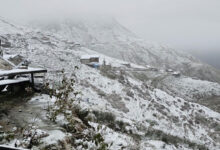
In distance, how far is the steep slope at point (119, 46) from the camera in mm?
134188

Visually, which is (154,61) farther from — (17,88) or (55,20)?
(17,88)

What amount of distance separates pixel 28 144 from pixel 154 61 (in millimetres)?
149725

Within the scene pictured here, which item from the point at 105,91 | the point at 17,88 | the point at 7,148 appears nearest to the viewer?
the point at 7,148

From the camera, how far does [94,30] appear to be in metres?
180

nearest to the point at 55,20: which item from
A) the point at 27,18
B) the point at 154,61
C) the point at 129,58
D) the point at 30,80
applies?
the point at 27,18

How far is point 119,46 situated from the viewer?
15512 centimetres

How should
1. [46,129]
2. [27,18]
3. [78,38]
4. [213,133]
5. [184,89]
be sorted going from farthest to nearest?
1. [27,18]
2. [78,38]
3. [184,89]
4. [213,133]
5. [46,129]

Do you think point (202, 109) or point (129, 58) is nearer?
point (202, 109)

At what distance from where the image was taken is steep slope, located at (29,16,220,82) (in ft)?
440

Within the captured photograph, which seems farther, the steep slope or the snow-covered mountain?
the steep slope

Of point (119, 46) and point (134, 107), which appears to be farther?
point (119, 46)

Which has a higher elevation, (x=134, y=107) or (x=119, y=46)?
(x=134, y=107)

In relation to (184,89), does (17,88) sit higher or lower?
higher

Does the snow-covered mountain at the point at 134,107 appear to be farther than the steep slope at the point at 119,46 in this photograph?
No
